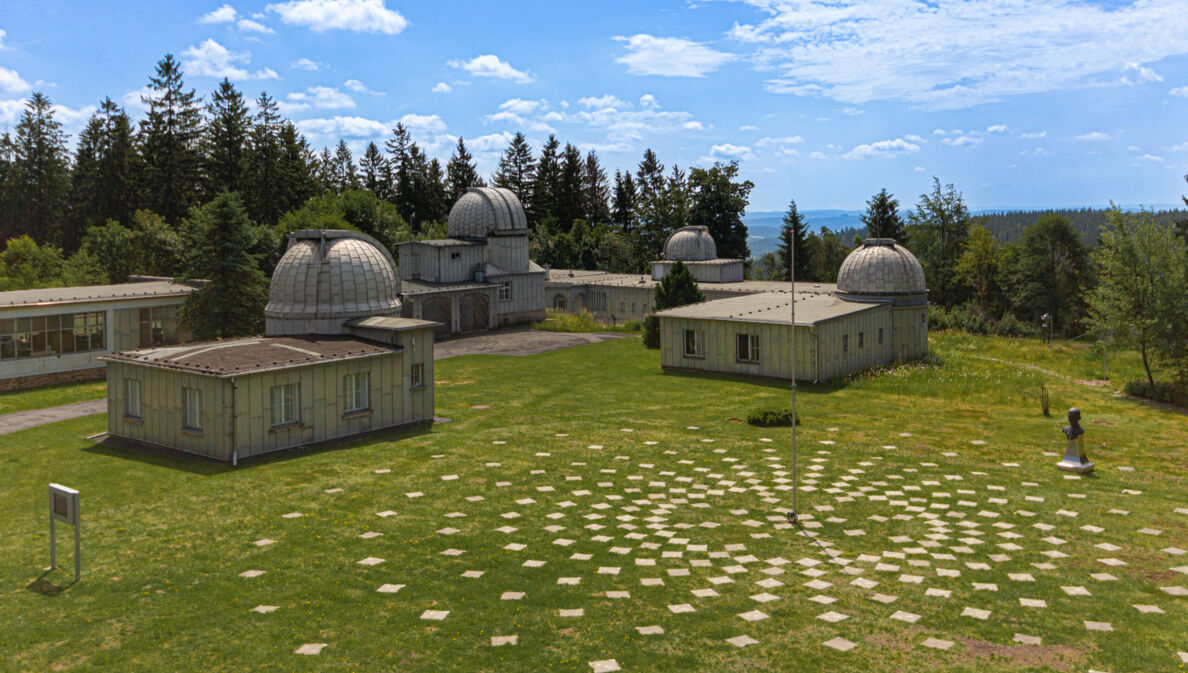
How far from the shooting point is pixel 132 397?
1047 inches

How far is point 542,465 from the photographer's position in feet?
78.2

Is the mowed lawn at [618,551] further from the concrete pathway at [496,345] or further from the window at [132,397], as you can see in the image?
the concrete pathway at [496,345]

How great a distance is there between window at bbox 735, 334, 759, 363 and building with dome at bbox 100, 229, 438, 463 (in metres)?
15.0

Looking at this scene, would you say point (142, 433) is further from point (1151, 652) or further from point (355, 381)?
point (1151, 652)

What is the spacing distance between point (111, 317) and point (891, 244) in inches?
1516

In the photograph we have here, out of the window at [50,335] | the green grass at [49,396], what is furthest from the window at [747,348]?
the window at [50,335]

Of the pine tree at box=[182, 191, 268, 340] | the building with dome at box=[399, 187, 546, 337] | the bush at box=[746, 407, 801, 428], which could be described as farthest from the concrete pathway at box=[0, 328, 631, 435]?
the bush at box=[746, 407, 801, 428]

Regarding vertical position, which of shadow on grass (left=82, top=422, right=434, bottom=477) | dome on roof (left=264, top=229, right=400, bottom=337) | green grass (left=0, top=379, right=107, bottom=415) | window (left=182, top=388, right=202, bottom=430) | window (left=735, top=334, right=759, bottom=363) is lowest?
shadow on grass (left=82, top=422, right=434, bottom=477)

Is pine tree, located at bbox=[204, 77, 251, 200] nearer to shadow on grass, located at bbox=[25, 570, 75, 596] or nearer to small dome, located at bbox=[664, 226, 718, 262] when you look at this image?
small dome, located at bbox=[664, 226, 718, 262]

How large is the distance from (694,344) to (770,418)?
1227cm

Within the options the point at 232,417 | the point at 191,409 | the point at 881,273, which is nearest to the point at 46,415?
the point at 191,409

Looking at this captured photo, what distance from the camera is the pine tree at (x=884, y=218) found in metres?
95.2

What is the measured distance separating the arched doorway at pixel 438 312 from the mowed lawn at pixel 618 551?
24548 millimetres

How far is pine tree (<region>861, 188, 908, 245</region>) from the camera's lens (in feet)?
312
